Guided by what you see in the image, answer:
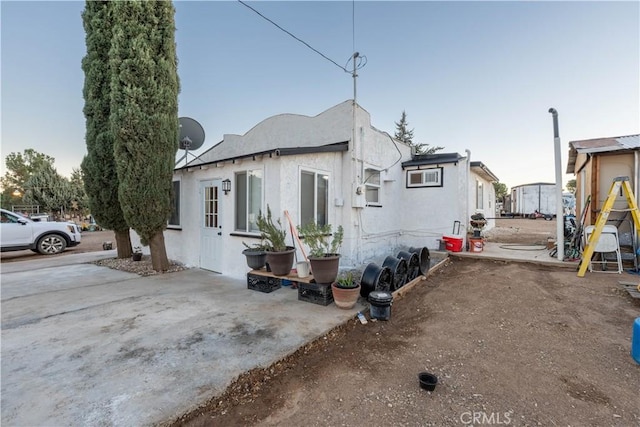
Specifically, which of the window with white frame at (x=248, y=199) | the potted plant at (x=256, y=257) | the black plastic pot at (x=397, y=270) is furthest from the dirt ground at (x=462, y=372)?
the window with white frame at (x=248, y=199)

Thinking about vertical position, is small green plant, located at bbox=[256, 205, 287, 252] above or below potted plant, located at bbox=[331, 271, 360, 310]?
above

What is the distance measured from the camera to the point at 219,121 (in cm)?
1130

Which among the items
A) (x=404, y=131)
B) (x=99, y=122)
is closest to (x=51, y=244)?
(x=99, y=122)

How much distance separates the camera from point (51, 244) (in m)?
9.89

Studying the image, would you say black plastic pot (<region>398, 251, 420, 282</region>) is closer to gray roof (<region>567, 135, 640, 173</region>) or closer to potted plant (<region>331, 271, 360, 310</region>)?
potted plant (<region>331, 271, 360, 310</region>)

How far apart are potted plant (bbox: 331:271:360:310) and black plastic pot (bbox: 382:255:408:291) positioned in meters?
0.90

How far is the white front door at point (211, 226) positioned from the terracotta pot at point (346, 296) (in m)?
3.65

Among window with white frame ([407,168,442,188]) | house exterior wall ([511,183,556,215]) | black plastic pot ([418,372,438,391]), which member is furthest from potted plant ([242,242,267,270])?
house exterior wall ([511,183,556,215])

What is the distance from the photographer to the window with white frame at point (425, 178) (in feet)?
28.7

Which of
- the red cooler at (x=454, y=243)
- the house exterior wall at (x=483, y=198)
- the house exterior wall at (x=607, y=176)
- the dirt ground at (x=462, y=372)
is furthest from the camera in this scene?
the house exterior wall at (x=483, y=198)

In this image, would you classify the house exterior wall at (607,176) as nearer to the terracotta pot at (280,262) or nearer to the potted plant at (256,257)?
Answer: the terracotta pot at (280,262)

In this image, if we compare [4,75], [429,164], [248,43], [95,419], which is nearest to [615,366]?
[95,419]

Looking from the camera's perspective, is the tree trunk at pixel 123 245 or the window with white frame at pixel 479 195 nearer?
the tree trunk at pixel 123 245

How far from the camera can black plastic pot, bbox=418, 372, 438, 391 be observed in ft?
7.41
